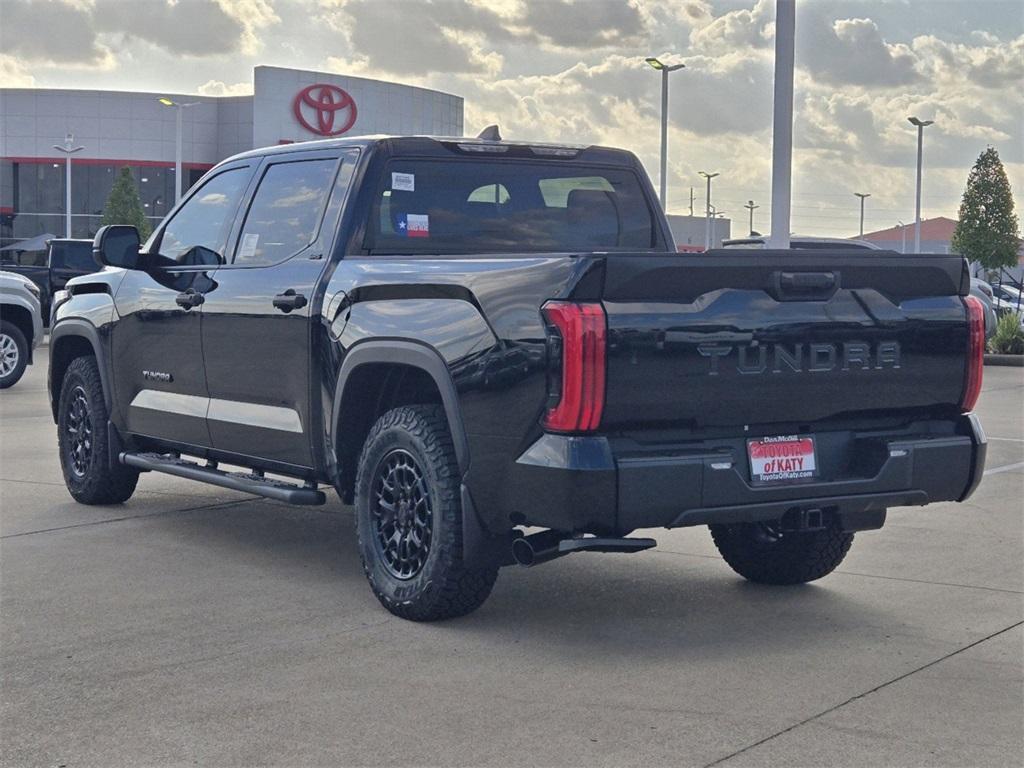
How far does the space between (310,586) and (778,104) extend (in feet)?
37.9

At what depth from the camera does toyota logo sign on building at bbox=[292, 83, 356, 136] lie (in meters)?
72.2

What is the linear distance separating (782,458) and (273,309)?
8.22 ft

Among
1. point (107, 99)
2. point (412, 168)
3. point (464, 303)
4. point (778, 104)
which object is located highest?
point (107, 99)

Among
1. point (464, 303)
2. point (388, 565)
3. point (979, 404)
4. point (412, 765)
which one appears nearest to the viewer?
point (412, 765)

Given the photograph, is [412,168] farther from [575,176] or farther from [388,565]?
[388,565]

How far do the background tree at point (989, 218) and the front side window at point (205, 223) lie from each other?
37.4 m

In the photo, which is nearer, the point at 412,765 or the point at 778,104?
the point at 412,765

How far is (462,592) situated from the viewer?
604cm

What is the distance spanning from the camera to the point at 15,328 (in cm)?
1777

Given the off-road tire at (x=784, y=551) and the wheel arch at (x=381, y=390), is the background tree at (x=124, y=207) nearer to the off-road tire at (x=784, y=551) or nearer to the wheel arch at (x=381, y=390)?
the wheel arch at (x=381, y=390)

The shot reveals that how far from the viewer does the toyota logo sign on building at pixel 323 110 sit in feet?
237

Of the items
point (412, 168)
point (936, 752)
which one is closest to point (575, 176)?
point (412, 168)

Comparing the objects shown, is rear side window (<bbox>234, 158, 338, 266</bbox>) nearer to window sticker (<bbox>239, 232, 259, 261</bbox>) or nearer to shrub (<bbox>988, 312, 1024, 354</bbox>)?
window sticker (<bbox>239, 232, 259, 261</bbox>)

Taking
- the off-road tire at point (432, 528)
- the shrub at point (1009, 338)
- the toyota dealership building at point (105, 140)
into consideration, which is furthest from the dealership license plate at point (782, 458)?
the toyota dealership building at point (105, 140)
